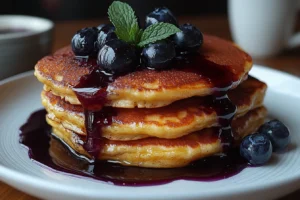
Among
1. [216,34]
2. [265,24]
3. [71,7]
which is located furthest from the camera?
[71,7]

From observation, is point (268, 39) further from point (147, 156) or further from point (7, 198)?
point (7, 198)

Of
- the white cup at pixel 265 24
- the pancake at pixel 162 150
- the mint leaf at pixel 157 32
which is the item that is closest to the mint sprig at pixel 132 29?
the mint leaf at pixel 157 32

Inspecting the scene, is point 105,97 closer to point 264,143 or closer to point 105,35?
point 105,35

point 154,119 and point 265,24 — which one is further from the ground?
point 154,119

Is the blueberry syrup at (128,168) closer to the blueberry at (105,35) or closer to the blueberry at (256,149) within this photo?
the blueberry at (256,149)

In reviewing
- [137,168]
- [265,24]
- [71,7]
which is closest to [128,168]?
[137,168]

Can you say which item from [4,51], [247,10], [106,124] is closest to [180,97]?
[106,124]
